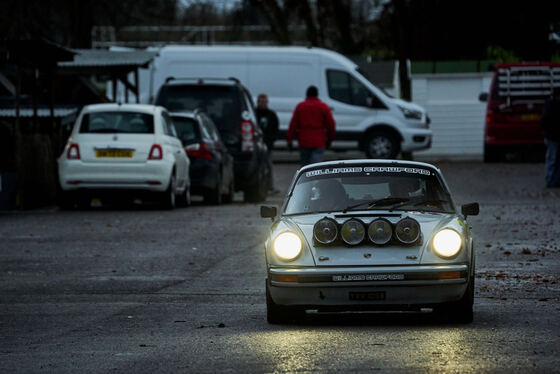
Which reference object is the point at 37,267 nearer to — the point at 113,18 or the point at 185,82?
the point at 185,82

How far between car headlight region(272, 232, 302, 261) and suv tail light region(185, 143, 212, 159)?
13368mm

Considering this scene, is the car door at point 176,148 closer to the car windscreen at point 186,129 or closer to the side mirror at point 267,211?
→ the car windscreen at point 186,129

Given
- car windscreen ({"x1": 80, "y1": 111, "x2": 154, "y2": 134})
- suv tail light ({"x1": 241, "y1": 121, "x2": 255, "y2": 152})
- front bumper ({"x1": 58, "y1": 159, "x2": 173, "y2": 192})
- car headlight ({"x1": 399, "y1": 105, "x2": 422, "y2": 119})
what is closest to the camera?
front bumper ({"x1": 58, "y1": 159, "x2": 173, "y2": 192})

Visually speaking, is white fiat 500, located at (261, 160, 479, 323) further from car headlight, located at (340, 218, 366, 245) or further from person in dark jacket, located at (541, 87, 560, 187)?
person in dark jacket, located at (541, 87, 560, 187)

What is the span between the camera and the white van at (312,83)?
34.9 m

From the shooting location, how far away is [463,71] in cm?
4359

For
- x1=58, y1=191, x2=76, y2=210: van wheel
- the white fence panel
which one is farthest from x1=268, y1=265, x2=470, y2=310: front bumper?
the white fence panel

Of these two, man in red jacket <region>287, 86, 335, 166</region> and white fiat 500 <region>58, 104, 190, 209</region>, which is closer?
white fiat 500 <region>58, 104, 190, 209</region>

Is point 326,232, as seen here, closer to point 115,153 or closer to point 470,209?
point 470,209

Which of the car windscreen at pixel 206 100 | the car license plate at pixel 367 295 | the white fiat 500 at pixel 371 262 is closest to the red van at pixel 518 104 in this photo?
the car windscreen at pixel 206 100

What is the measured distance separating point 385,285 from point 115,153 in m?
12.3

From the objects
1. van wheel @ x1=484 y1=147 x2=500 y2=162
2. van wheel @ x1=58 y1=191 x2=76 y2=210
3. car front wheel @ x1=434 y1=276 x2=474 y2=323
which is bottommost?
van wheel @ x1=484 y1=147 x2=500 y2=162

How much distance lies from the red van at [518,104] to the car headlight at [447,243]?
24.8m

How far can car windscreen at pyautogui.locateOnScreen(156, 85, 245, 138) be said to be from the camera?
2491cm
